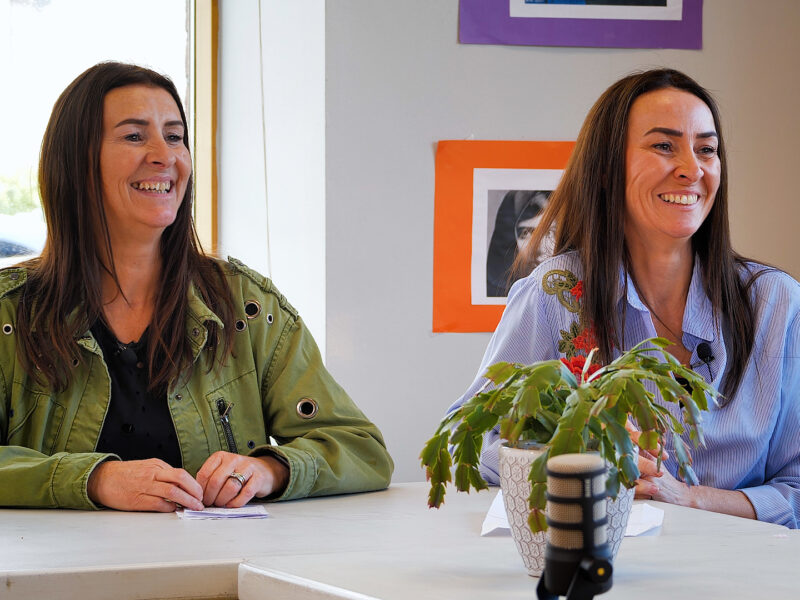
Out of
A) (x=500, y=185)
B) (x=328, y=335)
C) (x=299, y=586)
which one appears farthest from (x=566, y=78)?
(x=299, y=586)

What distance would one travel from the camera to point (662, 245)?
2.09m

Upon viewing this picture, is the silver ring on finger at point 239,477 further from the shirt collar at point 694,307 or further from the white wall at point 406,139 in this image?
the white wall at point 406,139

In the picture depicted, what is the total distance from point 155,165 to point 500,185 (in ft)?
3.35

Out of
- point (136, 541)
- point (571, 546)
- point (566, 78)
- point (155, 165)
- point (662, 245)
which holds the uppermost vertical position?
point (566, 78)

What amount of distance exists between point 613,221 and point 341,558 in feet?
3.77

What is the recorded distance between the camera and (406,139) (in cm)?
267

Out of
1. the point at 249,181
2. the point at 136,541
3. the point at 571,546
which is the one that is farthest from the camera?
the point at 249,181

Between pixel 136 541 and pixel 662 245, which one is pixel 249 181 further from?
pixel 136 541

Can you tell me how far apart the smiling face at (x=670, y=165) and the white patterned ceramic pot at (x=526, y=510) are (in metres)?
1.07

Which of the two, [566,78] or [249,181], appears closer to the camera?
[566,78]

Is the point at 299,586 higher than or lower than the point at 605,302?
lower

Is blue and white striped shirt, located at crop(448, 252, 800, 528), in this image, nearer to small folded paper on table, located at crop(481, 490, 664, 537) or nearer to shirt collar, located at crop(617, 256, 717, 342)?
shirt collar, located at crop(617, 256, 717, 342)

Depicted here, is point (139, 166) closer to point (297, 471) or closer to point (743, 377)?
point (297, 471)

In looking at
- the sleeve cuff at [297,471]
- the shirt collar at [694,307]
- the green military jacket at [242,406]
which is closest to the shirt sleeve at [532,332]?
the shirt collar at [694,307]
